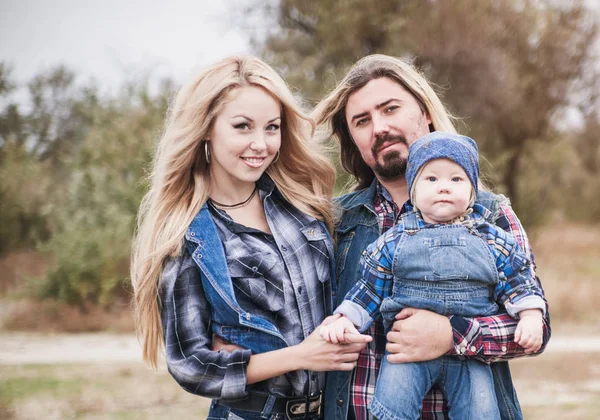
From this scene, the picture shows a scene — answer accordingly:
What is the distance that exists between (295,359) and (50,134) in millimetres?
→ 13962

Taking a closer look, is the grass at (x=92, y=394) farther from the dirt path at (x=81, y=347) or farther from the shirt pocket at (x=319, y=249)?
the shirt pocket at (x=319, y=249)

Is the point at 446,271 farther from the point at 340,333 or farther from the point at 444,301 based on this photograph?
the point at 340,333

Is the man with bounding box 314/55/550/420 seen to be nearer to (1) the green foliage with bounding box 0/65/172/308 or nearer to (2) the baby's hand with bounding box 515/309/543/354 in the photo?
→ (2) the baby's hand with bounding box 515/309/543/354

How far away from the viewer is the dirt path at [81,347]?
9023 millimetres

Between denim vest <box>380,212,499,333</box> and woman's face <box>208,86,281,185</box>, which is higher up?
woman's face <box>208,86,281,185</box>

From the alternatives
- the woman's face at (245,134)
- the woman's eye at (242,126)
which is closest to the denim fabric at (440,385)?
the woman's face at (245,134)

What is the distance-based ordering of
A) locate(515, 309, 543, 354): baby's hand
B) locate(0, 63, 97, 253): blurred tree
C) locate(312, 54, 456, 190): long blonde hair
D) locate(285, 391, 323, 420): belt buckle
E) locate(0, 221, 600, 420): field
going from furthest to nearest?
locate(0, 63, 97, 253): blurred tree
locate(0, 221, 600, 420): field
locate(312, 54, 456, 190): long blonde hair
locate(285, 391, 323, 420): belt buckle
locate(515, 309, 543, 354): baby's hand

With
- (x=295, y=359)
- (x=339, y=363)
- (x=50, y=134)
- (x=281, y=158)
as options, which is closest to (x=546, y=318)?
(x=339, y=363)

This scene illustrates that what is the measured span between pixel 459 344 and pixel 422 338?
0.50 feet

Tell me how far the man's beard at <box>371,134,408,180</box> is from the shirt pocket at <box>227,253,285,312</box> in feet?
2.44

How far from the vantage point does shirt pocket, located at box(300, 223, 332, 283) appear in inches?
122

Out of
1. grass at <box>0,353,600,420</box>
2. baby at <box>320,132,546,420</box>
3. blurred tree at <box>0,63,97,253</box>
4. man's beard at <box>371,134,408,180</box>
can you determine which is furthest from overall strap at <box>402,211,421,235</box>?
blurred tree at <box>0,63,97,253</box>

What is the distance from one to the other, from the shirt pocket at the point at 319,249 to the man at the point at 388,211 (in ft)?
0.33

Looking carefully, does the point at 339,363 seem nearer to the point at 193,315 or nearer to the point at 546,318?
Result: the point at 193,315
